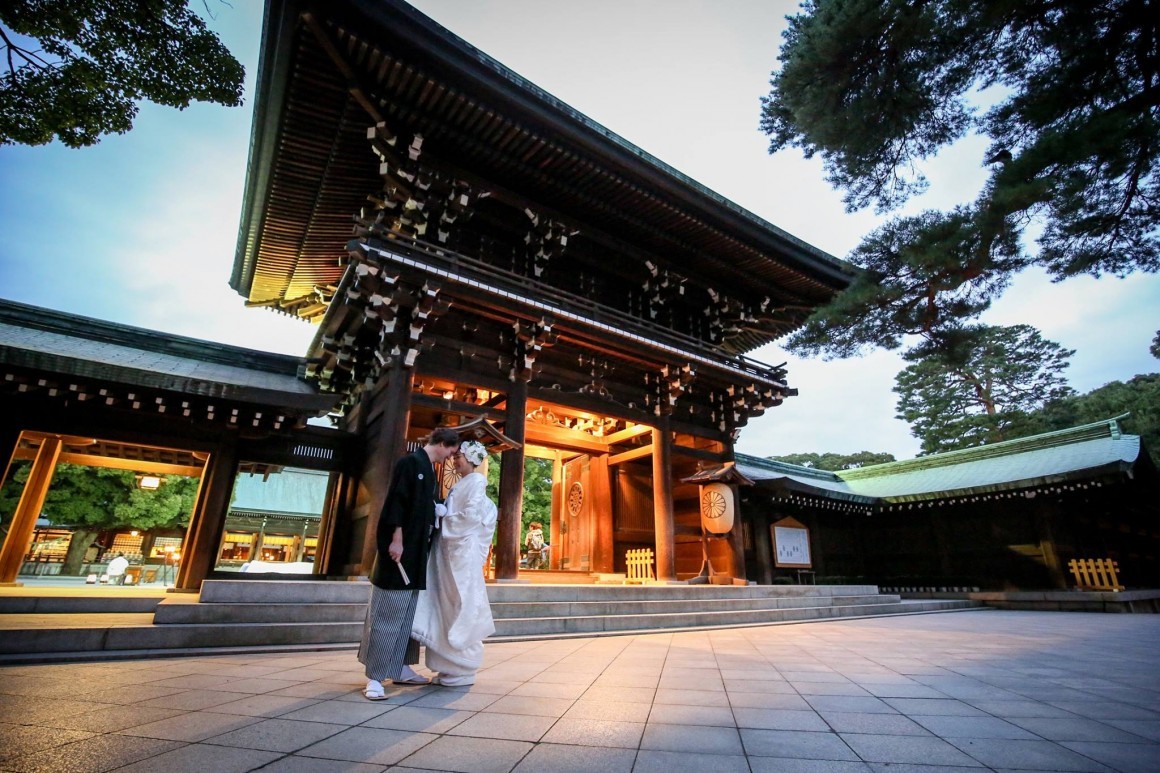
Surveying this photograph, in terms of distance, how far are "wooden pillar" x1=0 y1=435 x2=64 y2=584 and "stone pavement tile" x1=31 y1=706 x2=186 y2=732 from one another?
8632 mm

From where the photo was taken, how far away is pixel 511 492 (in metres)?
8.58

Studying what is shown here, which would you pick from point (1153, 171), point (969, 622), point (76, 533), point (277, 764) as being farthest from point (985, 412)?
point (76, 533)

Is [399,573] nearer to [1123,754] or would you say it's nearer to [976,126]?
[1123,754]

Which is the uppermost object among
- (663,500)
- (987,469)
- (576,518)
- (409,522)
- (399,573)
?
(987,469)

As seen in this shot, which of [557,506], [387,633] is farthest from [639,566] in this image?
[387,633]

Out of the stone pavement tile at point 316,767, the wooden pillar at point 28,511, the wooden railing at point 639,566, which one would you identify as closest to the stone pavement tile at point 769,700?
the stone pavement tile at point 316,767

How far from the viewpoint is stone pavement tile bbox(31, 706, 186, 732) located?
2.31 meters

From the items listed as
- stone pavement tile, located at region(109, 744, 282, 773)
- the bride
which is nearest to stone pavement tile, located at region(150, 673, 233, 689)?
the bride

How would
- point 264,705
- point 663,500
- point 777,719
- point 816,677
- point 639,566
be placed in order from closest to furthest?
1. point 777,719
2. point 264,705
3. point 816,677
4. point 663,500
5. point 639,566

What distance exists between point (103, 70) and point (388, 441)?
16.3 feet

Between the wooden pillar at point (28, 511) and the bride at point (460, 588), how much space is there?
9.15 m

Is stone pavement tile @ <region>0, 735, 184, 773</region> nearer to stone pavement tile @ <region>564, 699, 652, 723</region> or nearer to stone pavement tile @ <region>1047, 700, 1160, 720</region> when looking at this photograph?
stone pavement tile @ <region>564, 699, 652, 723</region>

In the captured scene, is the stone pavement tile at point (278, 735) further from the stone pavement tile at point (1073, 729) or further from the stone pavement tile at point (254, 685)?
the stone pavement tile at point (1073, 729)

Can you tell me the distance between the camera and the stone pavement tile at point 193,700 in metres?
2.71
